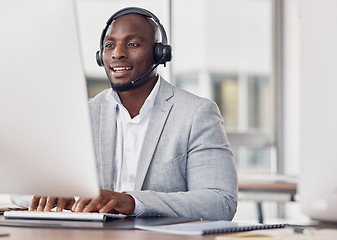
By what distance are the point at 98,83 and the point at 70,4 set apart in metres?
2.99

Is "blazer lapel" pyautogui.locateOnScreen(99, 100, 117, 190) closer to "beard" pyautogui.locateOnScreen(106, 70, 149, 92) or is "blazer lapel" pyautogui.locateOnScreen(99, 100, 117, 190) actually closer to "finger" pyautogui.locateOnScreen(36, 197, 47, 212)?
"beard" pyautogui.locateOnScreen(106, 70, 149, 92)

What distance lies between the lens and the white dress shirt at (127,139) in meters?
1.99

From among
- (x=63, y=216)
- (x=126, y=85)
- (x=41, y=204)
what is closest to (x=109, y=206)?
(x=63, y=216)

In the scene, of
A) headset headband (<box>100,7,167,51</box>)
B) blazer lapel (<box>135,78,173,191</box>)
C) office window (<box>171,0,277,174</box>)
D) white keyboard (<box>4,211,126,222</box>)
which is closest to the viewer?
white keyboard (<box>4,211,126,222</box>)

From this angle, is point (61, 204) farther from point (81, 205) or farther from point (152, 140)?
point (152, 140)

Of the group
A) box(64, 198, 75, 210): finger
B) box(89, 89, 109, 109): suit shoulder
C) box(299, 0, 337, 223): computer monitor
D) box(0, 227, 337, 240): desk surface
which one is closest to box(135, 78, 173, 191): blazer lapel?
box(89, 89, 109, 109): suit shoulder

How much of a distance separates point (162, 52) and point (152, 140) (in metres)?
0.36

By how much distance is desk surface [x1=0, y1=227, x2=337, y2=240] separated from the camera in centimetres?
113

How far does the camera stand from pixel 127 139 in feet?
6.70

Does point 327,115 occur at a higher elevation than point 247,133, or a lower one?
higher

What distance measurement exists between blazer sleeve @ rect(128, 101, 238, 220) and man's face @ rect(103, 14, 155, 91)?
0.95 feet

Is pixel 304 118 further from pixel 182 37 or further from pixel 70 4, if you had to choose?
Answer: pixel 182 37

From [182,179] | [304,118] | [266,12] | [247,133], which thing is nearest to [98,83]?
[247,133]

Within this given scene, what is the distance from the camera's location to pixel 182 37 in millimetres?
4680
